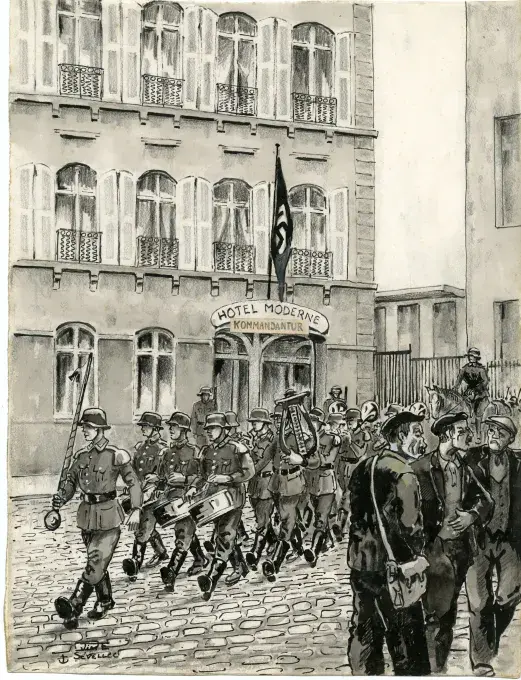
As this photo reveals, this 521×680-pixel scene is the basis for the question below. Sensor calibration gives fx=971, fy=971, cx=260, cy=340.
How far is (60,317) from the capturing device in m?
9.34

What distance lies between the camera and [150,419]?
9375 millimetres

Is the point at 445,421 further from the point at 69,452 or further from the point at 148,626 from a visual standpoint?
the point at 69,452

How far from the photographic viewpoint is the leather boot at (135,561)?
909 centimetres

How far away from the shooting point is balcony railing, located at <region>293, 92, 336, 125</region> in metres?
9.88

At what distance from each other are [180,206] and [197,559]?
11.4ft

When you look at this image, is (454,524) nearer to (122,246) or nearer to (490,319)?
(490,319)

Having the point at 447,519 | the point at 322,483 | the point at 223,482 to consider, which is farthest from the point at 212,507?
the point at 447,519

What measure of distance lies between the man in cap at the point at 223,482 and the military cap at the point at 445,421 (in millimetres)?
1788

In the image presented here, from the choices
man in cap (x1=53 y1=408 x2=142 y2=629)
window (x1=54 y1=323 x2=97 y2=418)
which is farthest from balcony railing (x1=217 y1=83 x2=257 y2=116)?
man in cap (x1=53 y1=408 x2=142 y2=629)

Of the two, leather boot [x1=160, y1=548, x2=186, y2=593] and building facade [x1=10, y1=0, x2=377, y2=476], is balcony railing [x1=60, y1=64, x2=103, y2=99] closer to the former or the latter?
building facade [x1=10, y1=0, x2=377, y2=476]

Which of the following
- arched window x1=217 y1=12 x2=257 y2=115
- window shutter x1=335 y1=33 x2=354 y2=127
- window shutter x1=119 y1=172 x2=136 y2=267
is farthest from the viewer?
window shutter x1=335 y1=33 x2=354 y2=127

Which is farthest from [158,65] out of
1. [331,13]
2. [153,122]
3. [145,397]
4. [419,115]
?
[145,397]

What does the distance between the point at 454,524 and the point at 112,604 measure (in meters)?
3.23

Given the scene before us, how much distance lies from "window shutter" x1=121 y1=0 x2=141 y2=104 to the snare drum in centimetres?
398
